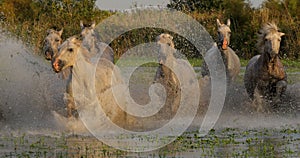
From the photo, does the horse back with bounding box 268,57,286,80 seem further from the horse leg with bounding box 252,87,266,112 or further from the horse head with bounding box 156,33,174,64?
the horse head with bounding box 156,33,174,64

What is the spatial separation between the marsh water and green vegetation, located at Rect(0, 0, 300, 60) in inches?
296

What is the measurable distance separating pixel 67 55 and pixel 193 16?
21798 millimetres

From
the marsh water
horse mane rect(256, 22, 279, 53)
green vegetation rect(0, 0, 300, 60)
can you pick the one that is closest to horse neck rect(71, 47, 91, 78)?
the marsh water

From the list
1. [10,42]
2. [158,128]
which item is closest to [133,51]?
[10,42]

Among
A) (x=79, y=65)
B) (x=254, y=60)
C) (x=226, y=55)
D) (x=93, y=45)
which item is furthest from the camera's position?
(x=226, y=55)

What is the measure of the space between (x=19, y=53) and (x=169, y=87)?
13.6 ft

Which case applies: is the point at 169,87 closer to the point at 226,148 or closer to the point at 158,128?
the point at 158,128

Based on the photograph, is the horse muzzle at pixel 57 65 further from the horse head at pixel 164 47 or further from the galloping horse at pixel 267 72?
the galloping horse at pixel 267 72

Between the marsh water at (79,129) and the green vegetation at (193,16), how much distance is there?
7.53 meters

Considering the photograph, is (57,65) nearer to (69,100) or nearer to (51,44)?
(69,100)

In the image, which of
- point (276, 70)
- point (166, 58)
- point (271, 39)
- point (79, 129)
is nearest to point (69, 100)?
point (79, 129)

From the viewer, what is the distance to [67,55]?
11.7 m

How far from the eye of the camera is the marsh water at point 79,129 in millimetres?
9688

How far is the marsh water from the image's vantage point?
381 inches
